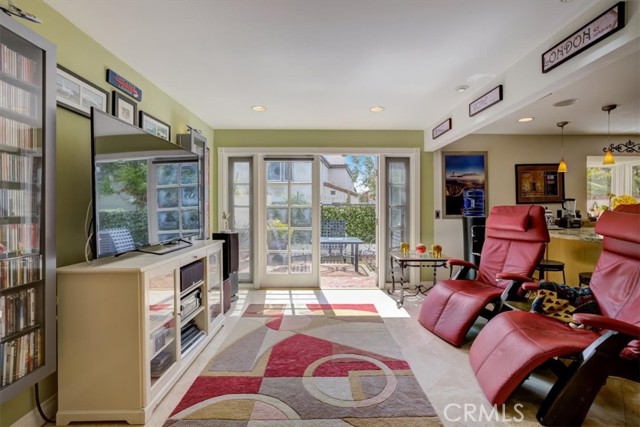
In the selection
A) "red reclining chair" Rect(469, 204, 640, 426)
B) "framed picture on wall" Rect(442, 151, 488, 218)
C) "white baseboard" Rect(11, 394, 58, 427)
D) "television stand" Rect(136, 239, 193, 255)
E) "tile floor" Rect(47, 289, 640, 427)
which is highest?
"framed picture on wall" Rect(442, 151, 488, 218)

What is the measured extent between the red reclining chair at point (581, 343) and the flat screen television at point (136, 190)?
225 centimetres

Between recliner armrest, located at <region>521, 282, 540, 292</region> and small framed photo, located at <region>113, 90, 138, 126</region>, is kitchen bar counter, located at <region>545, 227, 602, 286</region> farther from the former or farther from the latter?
small framed photo, located at <region>113, 90, 138, 126</region>

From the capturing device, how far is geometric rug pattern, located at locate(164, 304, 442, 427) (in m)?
1.66

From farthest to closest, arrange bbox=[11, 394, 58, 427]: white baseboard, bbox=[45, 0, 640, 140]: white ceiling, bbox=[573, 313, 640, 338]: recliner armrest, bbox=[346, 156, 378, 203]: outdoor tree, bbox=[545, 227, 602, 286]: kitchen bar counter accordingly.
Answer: bbox=[346, 156, 378, 203]: outdoor tree, bbox=[545, 227, 602, 286]: kitchen bar counter, bbox=[45, 0, 640, 140]: white ceiling, bbox=[11, 394, 58, 427]: white baseboard, bbox=[573, 313, 640, 338]: recliner armrest

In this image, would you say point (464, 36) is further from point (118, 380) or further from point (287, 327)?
point (118, 380)

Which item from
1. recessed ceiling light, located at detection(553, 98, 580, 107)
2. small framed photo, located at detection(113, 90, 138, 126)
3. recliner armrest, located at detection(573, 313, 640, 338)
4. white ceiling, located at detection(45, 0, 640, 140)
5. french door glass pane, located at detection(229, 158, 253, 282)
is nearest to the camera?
recliner armrest, located at detection(573, 313, 640, 338)

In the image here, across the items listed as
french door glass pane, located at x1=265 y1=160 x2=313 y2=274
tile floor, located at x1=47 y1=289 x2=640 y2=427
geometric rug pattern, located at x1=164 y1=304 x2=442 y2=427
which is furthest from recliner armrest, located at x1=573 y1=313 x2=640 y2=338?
french door glass pane, located at x1=265 y1=160 x2=313 y2=274

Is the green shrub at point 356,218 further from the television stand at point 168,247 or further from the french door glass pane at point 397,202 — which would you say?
the television stand at point 168,247

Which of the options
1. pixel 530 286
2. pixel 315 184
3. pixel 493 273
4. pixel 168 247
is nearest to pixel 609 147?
pixel 493 273

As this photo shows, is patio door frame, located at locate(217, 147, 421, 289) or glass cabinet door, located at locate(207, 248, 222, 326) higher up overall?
patio door frame, located at locate(217, 147, 421, 289)

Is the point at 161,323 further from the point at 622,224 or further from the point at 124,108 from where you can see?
the point at 622,224

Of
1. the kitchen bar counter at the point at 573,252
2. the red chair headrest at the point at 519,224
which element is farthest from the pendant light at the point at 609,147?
the red chair headrest at the point at 519,224

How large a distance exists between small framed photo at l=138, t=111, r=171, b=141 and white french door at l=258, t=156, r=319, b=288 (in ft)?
5.23

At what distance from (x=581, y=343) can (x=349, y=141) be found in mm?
3384
